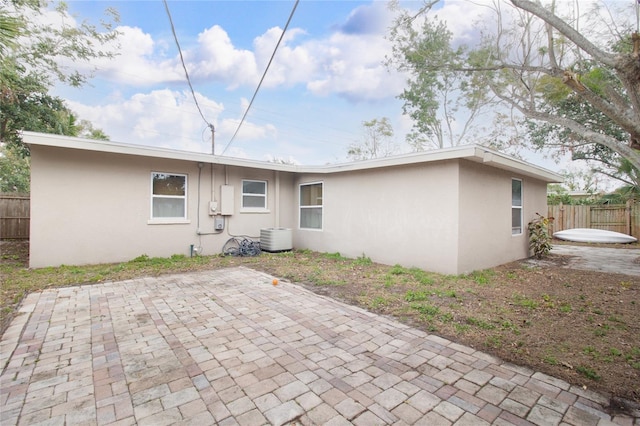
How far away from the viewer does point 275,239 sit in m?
9.07

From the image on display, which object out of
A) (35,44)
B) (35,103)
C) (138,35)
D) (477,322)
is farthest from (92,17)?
(477,322)

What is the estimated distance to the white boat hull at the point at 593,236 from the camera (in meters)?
12.0

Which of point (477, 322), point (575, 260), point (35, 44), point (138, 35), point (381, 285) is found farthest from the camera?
point (35, 44)

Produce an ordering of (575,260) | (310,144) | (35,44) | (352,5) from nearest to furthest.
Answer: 1. (352,5)
2. (575,260)
3. (35,44)
4. (310,144)

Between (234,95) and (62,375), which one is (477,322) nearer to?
(62,375)

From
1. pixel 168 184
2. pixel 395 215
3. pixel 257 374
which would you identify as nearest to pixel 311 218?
pixel 395 215

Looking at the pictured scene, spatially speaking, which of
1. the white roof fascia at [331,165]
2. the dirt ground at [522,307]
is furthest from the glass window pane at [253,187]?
the dirt ground at [522,307]

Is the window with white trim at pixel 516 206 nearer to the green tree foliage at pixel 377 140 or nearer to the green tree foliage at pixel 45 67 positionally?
the green tree foliage at pixel 377 140

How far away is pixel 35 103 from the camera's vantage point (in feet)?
32.8

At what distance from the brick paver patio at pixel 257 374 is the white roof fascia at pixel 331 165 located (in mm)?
3732

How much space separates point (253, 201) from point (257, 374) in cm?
753

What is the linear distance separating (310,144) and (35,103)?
47.5ft

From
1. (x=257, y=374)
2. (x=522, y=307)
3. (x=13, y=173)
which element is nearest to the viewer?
(x=257, y=374)

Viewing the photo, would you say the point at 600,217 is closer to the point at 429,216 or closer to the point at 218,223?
the point at 429,216
